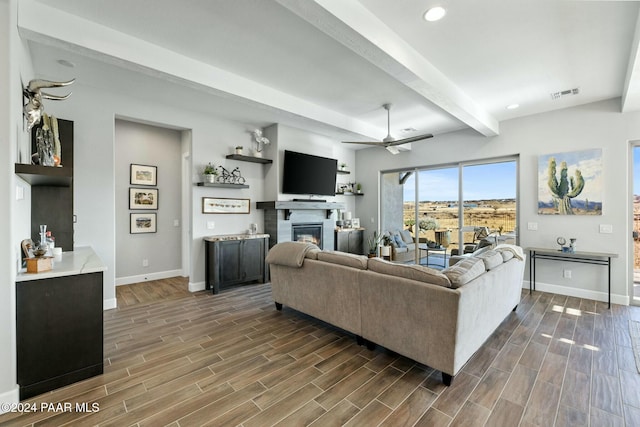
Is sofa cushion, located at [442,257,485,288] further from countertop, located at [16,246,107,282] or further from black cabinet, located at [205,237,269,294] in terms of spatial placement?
black cabinet, located at [205,237,269,294]

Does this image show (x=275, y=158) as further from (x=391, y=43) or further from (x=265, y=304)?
(x=391, y=43)

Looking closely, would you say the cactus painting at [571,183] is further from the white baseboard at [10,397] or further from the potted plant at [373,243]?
the white baseboard at [10,397]

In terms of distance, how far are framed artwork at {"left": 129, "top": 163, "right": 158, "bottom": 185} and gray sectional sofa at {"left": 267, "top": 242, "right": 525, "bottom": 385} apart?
3.39 meters

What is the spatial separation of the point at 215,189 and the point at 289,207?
1.32 metres

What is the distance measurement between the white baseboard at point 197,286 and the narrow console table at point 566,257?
529cm

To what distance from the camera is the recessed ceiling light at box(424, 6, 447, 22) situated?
229 centimetres

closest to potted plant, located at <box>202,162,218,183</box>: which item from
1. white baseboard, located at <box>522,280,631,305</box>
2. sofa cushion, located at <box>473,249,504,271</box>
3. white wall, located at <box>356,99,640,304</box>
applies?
sofa cushion, located at <box>473,249,504,271</box>

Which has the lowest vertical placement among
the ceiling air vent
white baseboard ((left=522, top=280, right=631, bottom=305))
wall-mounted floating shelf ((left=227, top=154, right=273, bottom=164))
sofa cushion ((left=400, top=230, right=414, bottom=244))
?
white baseboard ((left=522, top=280, right=631, bottom=305))

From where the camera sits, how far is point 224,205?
5.05m

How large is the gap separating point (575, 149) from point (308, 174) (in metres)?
4.36

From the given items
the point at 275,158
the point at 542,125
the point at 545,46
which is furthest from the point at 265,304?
the point at 542,125

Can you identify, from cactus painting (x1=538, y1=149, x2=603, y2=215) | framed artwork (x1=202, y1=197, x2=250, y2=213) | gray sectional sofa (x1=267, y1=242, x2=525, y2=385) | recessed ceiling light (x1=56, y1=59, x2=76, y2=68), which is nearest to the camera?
gray sectional sofa (x1=267, y1=242, x2=525, y2=385)

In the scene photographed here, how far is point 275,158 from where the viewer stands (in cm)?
537

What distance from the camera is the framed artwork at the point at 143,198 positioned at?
16.6ft
